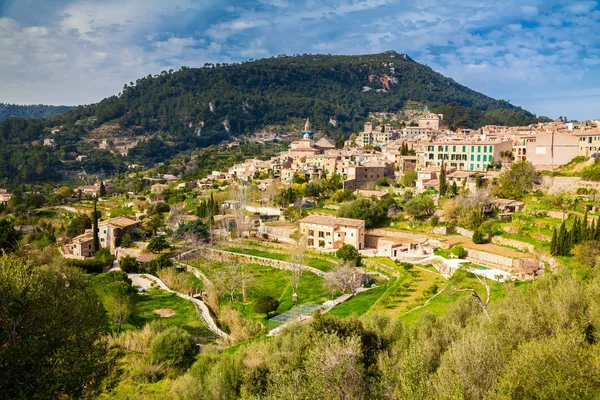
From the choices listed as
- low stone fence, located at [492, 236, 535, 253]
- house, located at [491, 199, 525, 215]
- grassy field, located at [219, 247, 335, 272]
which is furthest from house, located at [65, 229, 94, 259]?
house, located at [491, 199, 525, 215]

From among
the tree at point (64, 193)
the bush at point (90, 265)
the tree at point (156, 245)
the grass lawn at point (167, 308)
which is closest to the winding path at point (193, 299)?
the grass lawn at point (167, 308)

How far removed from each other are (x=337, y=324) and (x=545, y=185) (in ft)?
105

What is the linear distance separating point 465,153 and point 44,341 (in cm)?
4711

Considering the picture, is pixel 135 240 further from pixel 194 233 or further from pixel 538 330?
pixel 538 330

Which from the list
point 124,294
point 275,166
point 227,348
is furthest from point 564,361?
point 275,166

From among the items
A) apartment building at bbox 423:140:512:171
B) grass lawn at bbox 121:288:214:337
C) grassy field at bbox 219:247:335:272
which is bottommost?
grass lawn at bbox 121:288:214:337

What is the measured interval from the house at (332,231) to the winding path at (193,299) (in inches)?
526

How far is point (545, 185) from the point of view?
131 ft

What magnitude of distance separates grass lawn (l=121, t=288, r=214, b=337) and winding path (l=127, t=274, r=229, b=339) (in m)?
0.30

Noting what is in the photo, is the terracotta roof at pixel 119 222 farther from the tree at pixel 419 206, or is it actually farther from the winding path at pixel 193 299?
the tree at pixel 419 206

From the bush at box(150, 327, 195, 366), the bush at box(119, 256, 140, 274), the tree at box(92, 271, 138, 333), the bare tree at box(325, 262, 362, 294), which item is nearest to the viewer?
the bush at box(150, 327, 195, 366)

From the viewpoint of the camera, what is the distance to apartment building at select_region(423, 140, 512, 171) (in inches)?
1918

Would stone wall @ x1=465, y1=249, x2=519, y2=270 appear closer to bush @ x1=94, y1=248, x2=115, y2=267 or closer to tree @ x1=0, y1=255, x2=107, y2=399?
tree @ x1=0, y1=255, x2=107, y2=399

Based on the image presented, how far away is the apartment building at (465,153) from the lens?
4872 cm
